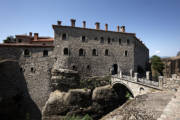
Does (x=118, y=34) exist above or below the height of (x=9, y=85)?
above

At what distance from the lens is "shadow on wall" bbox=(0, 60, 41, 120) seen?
1320 cm

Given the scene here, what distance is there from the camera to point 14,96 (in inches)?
544

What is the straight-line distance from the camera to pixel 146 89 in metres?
10.6

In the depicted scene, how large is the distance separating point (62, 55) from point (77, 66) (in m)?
3.29

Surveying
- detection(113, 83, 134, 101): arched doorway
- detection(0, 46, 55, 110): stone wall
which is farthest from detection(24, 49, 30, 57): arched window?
detection(113, 83, 134, 101): arched doorway

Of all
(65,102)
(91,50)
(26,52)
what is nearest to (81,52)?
(91,50)

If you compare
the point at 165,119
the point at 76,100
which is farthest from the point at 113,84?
the point at 165,119

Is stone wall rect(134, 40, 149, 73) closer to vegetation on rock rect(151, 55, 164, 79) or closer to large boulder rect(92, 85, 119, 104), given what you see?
vegetation on rock rect(151, 55, 164, 79)

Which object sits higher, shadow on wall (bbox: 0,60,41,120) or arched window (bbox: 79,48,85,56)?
arched window (bbox: 79,48,85,56)

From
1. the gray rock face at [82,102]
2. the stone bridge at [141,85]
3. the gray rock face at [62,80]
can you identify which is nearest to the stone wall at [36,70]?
the gray rock face at [62,80]

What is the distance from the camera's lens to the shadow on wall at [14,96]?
13.2m

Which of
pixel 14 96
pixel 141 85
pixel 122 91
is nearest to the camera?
pixel 141 85

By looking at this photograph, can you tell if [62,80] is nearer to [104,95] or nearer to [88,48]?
[88,48]

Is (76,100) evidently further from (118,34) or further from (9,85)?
(118,34)
